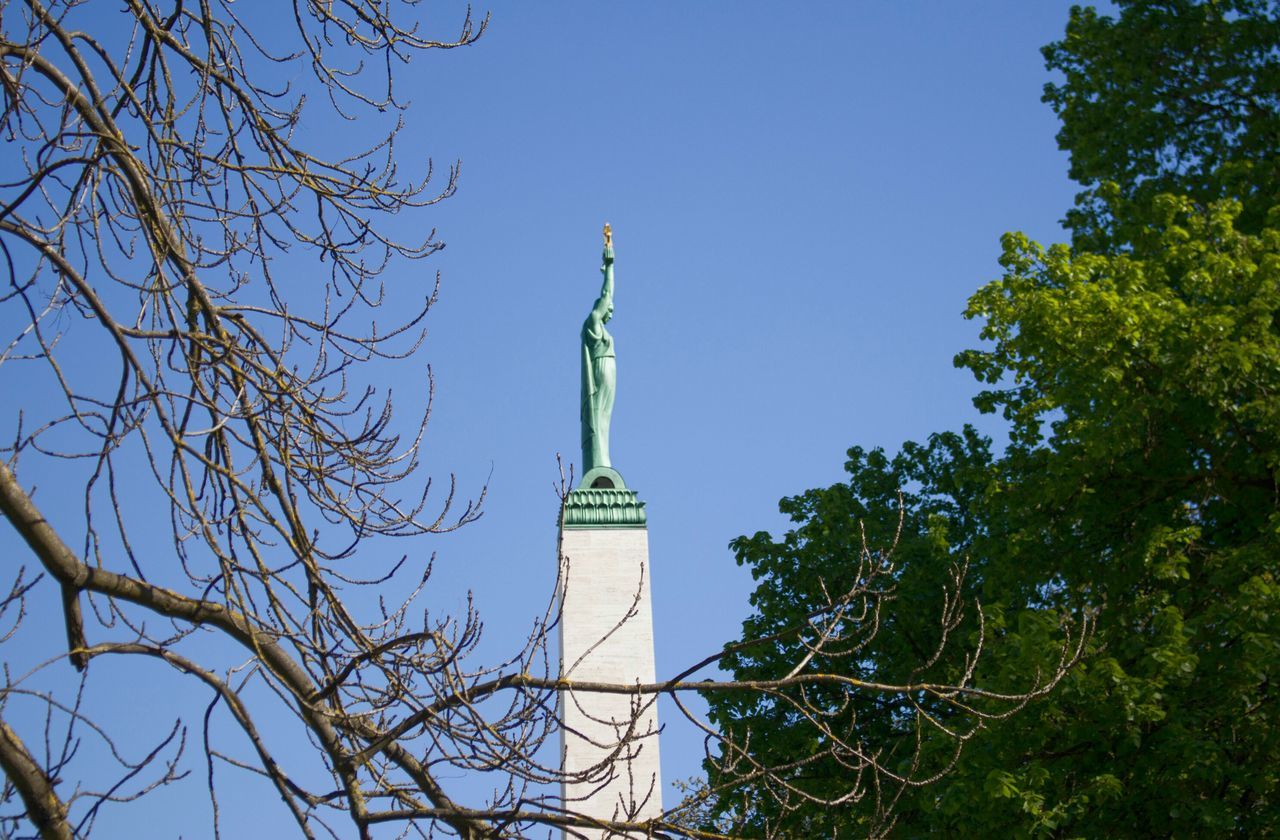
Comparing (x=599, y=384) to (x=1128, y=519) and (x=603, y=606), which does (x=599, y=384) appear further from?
(x=1128, y=519)

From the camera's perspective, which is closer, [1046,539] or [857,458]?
[1046,539]

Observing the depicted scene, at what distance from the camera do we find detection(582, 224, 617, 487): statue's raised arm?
2197 cm

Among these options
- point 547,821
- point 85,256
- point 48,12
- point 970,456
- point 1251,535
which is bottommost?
point 547,821

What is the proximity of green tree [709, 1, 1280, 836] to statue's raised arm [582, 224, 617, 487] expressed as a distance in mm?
6157

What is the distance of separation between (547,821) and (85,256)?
287cm

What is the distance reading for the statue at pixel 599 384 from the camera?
21672mm

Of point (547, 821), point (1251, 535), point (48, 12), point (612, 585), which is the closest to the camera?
point (547, 821)

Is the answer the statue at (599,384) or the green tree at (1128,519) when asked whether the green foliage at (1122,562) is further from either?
the statue at (599,384)

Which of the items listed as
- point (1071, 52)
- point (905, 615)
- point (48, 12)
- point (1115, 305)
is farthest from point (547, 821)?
point (1071, 52)

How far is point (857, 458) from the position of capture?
1722 cm

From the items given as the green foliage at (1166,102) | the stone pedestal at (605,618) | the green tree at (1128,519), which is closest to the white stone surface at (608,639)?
the stone pedestal at (605,618)

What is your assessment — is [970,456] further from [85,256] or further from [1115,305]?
[85,256]

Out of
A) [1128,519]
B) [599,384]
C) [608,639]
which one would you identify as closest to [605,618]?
[608,639]

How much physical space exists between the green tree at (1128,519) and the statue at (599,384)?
5.85m
